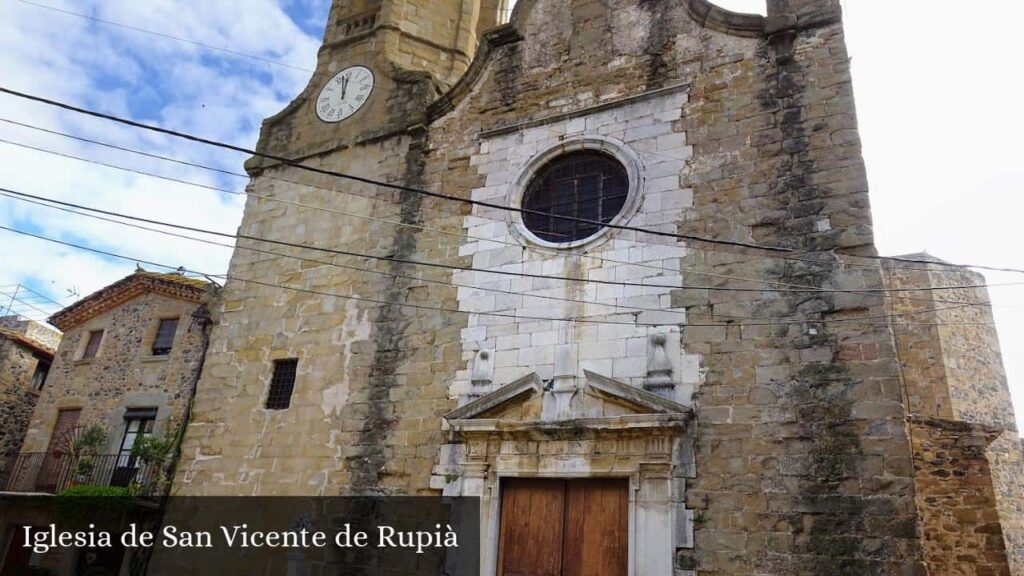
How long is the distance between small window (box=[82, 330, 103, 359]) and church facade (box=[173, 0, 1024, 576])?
8615 mm

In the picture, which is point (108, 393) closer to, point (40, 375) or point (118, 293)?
point (118, 293)

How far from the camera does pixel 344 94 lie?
10164 millimetres

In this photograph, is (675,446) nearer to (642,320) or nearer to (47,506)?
(642,320)

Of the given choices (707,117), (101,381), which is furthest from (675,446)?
(101,381)

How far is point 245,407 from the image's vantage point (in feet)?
27.8

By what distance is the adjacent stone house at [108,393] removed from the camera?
13164 millimetres

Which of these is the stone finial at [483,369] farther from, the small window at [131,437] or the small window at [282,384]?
the small window at [131,437]

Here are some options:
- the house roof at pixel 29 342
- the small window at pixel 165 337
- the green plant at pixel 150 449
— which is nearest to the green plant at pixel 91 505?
the green plant at pixel 150 449

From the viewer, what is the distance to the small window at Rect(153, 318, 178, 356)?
581 inches

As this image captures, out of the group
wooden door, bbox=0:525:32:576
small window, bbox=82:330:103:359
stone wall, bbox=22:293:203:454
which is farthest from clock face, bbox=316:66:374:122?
wooden door, bbox=0:525:32:576

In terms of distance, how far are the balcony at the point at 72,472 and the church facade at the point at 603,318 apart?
449cm

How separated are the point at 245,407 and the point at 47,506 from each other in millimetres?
7866

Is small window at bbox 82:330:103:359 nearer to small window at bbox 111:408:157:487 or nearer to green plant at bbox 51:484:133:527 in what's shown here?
small window at bbox 111:408:157:487

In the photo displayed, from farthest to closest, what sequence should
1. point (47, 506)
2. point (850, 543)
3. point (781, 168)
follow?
point (47, 506)
point (781, 168)
point (850, 543)
